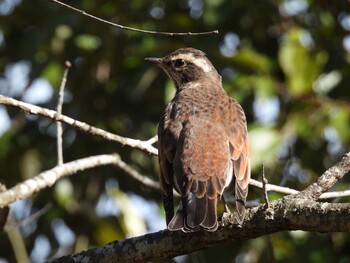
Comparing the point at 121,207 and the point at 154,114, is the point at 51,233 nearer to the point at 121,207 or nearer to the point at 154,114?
the point at 121,207

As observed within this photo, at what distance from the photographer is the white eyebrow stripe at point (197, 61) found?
8.65 m

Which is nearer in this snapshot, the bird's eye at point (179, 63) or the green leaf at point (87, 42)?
the bird's eye at point (179, 63)

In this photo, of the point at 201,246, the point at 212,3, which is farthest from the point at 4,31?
the point at 201,246

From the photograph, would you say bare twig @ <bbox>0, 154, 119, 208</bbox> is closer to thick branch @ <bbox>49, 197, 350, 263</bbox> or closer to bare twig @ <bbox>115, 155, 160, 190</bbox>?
bare twig @ <bbox>115, 155, 160, 190</bbox>

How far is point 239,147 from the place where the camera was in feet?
23.6

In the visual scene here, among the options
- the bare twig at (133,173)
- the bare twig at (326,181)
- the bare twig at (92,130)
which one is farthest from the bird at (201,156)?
the bare twig at (326,181)

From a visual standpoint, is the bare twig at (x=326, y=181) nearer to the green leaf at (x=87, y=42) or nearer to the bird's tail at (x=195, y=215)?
the bird's tail at (x=195, y=215)

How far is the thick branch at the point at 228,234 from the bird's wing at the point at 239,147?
53cm

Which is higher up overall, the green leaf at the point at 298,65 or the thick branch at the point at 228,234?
the green leaf at the point at 298,65

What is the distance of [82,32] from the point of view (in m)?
8.94

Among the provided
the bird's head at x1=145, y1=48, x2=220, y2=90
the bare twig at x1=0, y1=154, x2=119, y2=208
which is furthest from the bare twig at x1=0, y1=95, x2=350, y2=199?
the bird's head at x1=145, y1=48, x2=220, y2=90

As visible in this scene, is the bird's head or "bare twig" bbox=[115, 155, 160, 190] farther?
the bird's head

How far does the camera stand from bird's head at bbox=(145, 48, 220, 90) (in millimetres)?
8625

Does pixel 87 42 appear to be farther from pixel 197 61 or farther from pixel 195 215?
pixel 195 215
